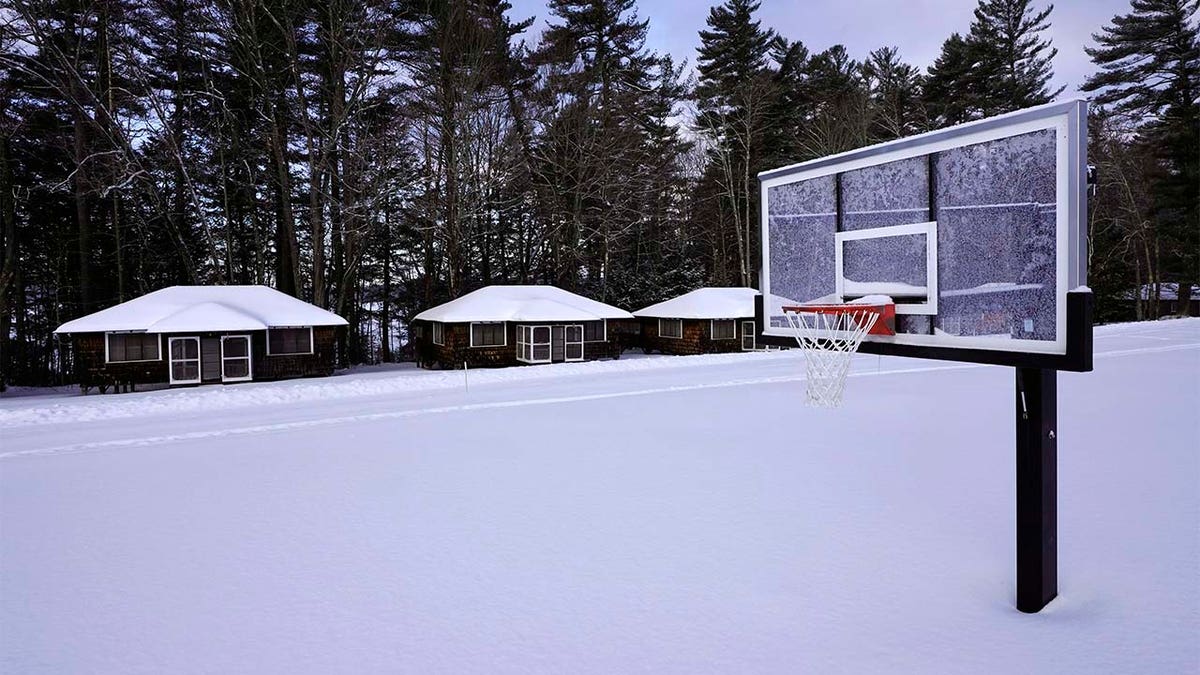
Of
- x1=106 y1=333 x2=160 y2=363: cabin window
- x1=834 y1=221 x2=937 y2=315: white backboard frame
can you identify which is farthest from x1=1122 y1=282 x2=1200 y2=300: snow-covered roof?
x1=106 y1=333 x2=160 y2=363: cabin window

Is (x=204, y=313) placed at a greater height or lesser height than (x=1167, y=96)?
lesser

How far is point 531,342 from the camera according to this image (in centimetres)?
2447

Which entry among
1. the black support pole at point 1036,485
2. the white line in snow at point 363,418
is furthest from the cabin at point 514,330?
the black support pole at point 1036,485

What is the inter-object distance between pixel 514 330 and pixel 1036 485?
2168 cm

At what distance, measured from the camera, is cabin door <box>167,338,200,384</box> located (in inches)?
773

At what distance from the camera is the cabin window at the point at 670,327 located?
28.3m

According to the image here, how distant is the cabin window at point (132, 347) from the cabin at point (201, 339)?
2 centimetres

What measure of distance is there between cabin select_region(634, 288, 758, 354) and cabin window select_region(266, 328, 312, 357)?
13.4 m

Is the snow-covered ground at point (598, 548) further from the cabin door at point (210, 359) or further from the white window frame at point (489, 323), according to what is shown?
the white window frame at point (489, 323)

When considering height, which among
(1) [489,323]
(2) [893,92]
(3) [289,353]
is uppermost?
(2) [893,92]

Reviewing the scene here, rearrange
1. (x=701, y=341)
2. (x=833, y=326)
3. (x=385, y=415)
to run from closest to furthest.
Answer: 1. (x=833, y=326)
2. (x=385, y=415)
3. (x=701, y=341)

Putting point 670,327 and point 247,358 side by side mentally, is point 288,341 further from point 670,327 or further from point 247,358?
point 670,327

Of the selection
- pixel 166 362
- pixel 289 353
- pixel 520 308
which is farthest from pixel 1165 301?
pixel 166 362

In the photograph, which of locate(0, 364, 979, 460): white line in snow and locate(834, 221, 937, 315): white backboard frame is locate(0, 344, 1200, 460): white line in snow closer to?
locate(0, 364, 979, 460): white line in snow
